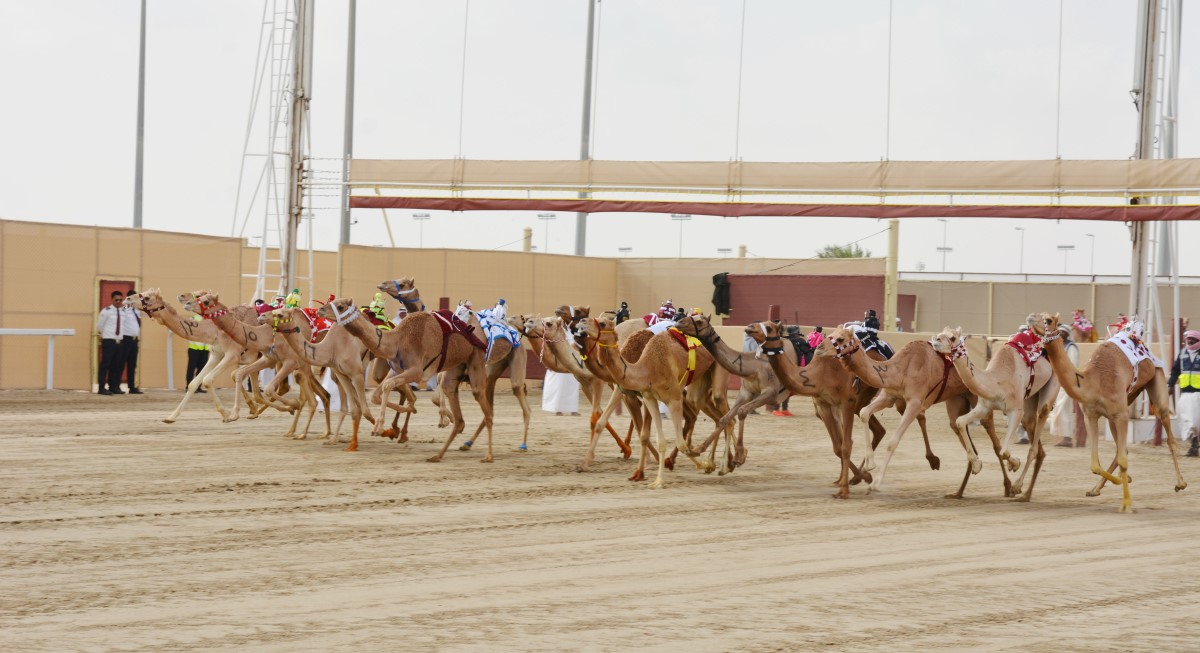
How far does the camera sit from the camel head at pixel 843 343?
12984mm

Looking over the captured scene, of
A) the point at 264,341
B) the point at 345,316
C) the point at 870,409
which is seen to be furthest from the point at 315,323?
the point at 870,409

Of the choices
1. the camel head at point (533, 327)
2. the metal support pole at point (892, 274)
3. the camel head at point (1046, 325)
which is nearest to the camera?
the camel head at point (1046, 325)

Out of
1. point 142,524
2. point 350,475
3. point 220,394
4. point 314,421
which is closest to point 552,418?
point 314,421

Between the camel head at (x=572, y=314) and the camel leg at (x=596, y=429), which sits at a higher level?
the camel head at (x=572, y=314)

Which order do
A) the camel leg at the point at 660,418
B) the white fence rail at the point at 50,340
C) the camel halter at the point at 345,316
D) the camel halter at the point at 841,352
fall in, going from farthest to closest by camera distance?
the white fence rail at the point at 50,340 < the camel halter at the point at 345,316 < the camel leg at the point at 660,418 < the camel halter at the point at 841,352

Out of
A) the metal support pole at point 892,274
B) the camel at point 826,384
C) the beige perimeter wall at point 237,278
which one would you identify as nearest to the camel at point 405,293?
the camel at point 826,384

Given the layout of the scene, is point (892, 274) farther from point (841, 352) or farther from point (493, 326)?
point (841, 352)

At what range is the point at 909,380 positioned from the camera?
13.5 m

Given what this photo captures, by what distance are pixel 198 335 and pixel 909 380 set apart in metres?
10.2

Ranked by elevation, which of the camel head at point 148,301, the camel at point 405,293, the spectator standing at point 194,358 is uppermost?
the camel at point 405,293

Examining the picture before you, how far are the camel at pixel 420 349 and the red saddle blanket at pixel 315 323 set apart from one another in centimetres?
182

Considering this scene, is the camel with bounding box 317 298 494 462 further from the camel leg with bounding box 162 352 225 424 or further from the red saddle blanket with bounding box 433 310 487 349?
the camel leg with bounding box 162 352 225 424

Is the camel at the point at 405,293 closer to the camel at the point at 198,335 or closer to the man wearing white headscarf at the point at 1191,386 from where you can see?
the camel at the point at 198,335

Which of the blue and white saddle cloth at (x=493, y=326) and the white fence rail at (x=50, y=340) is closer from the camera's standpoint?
the blue and white saddle cloth at (x=493, y=326)
